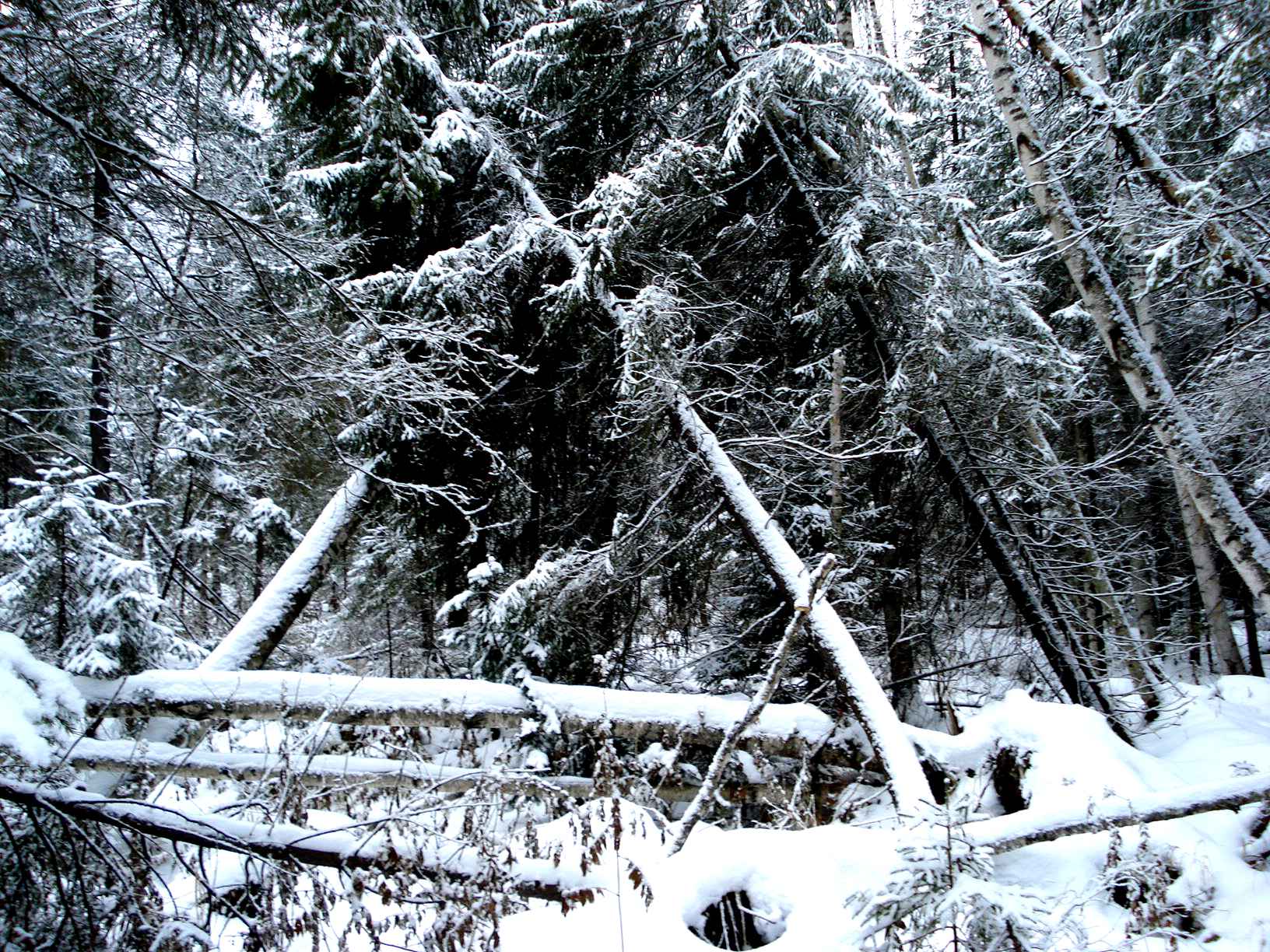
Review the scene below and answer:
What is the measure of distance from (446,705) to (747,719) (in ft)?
8.71

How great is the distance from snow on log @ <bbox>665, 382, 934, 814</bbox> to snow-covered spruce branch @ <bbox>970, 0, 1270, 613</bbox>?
3059 mm

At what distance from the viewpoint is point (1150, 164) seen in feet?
18.1

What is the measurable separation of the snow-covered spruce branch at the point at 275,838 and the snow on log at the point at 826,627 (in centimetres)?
279

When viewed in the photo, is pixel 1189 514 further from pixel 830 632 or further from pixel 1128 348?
pixel 830 632

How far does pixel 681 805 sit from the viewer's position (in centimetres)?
786

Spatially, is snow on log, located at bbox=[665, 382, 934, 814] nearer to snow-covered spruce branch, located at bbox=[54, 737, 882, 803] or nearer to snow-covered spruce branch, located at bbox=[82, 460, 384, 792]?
snow-covered spruce branch, located at bbox=[54, 737, 882, 803]

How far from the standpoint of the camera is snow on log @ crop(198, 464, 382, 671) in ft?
20.9

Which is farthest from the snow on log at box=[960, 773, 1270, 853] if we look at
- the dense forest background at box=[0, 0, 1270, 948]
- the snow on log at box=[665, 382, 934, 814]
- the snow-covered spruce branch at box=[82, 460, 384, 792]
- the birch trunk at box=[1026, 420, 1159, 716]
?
the snow-covered spruce branch at box=[82, 460, 384, 792]

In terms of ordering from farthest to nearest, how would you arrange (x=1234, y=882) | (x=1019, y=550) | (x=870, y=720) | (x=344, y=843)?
1. (x=1019, y=550)
2. (x=870, y=720)
3. (x=1234, y=882)
4. (x=344, y=843)

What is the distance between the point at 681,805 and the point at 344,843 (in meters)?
5.87

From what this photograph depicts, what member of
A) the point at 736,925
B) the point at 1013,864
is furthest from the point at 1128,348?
the point at 736,925

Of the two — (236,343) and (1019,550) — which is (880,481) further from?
(236,343)

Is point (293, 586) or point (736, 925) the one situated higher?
point (293, 586)

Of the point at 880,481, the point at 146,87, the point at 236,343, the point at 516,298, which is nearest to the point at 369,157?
the point at 516,298
